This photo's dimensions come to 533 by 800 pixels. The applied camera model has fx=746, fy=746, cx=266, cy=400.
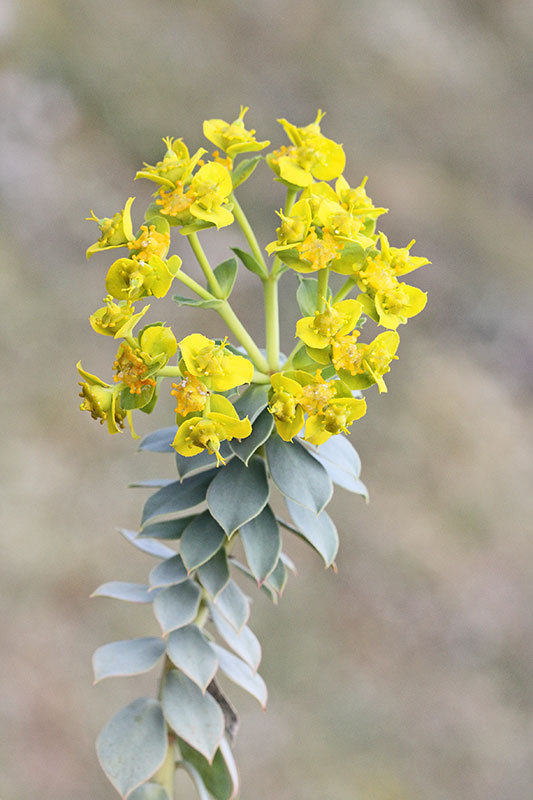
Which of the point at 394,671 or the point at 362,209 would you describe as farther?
the point at 394,671

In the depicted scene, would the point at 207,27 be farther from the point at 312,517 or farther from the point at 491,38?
the point at 312,517

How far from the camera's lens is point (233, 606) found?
3.77ft

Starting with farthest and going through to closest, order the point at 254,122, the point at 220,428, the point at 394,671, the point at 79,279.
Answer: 1. the point at 254,122
2. the point at 79,279
3. the point at 394,671
4. the point at 220,428

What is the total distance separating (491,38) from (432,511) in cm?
286

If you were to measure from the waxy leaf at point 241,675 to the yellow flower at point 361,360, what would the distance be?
0.52 m

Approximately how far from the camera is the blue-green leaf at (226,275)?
107 centimetres

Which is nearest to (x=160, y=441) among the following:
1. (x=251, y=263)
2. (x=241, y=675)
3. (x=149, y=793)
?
(x=251, y=263)

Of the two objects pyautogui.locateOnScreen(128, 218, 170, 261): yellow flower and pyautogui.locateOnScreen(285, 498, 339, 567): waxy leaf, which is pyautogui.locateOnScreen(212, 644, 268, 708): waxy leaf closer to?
pyautogui.locateOnScreen(285, 498, 339, 567): waxy leaf

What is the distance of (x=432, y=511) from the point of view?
3117 mm

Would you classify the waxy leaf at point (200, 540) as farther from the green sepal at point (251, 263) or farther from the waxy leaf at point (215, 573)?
the green sepal at point (251, 263)

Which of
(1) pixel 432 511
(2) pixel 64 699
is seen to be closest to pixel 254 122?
(1) pixel 432 511

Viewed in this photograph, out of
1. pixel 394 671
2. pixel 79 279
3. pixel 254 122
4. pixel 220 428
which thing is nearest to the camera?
pixel 220 428

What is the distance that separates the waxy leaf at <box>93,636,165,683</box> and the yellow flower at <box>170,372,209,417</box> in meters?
0.46

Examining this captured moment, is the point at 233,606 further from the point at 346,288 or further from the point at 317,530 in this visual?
the point at 346,288
